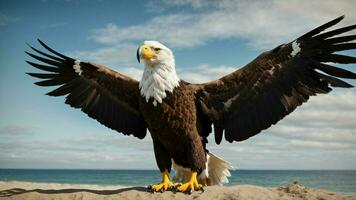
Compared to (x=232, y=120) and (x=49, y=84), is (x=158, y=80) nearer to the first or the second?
(x=232, y=120)

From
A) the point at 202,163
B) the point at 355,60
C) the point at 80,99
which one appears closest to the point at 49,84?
the point at 80,99

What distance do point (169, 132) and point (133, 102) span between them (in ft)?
3.60

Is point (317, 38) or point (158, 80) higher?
point (317, 38)

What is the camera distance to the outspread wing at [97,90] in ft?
22.4

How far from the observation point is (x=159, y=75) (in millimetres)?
5988

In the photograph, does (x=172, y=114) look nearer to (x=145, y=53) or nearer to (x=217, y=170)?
(x=145, y=53)

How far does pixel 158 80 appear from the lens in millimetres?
5965

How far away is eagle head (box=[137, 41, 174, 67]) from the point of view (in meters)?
5.84

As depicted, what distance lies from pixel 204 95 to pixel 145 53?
3.87 feet

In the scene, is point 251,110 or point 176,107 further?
point 251,110

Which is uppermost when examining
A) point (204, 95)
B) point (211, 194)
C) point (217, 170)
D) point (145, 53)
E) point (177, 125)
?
point (145, 53)

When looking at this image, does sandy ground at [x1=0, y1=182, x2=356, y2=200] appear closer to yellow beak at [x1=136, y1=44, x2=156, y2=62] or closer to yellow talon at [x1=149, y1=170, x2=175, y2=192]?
yellow talon at [x1=149, y1=170, x2=175, y2=192]

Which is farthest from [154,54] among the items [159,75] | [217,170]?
[217,170]

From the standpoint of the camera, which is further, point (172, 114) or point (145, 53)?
point (172, 114)
